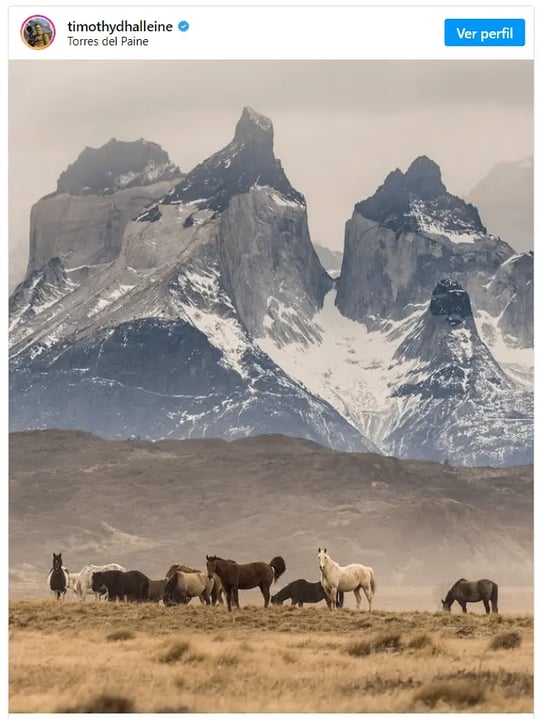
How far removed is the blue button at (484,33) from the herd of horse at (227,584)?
828 inches

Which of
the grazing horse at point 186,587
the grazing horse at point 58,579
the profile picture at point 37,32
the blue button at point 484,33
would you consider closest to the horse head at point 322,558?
the grazing horse at point 186,587

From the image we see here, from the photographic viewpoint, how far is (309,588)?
7188 cm

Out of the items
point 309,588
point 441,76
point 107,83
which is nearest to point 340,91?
point 441,76

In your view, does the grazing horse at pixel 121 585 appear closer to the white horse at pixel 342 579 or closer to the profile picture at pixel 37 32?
the white horse at pixel 342 579

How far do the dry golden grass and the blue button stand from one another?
17.2 m

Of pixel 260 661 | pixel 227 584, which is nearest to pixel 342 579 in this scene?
pixel 227 584

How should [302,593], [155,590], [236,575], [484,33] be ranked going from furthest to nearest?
1. [302,593]
2. [155,590]
3. [236,575]
4. [484,33]

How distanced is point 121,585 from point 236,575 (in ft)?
37.9

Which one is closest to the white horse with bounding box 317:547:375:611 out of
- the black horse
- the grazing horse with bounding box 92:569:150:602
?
the grazing horse with bounding box 92:569:150:602

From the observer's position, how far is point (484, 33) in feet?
137

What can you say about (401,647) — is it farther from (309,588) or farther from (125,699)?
(309,588)

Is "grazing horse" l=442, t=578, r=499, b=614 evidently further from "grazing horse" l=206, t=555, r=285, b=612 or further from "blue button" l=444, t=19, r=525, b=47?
"blue button" l=444, t=19, r=525, b=47

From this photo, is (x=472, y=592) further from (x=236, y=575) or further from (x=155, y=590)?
(x=236, y=575)

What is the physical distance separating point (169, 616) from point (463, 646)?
37.3 ft
